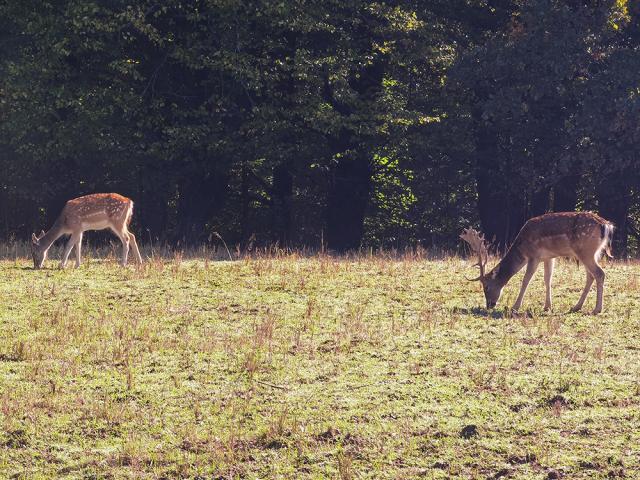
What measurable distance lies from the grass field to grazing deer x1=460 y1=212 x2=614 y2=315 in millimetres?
487

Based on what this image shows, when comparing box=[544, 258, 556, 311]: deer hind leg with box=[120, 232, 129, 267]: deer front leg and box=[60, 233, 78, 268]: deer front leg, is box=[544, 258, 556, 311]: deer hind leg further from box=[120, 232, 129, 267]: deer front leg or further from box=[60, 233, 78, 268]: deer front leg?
box=[60, 233, 78, 268]: deer front leg

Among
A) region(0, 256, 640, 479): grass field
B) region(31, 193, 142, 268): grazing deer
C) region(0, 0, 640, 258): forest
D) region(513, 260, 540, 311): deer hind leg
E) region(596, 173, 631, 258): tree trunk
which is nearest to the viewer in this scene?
region(0, 256, 640, 479): grass field

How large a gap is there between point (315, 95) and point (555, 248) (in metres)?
11.5

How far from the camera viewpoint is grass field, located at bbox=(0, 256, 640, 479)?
9195 millimetres

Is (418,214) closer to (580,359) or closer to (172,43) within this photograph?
(172,43)

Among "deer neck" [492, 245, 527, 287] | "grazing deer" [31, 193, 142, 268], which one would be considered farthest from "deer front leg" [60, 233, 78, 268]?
"deer neck" [492, 245, 527, 287]

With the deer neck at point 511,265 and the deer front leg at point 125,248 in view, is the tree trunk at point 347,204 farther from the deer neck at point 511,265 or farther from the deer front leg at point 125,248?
the deer neck at point 511,265

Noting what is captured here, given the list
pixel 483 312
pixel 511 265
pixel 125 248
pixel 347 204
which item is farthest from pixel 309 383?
pixel 347 204

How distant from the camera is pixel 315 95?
26578 millimetres

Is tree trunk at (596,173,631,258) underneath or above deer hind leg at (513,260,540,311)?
above

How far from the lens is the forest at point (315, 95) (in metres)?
25.2

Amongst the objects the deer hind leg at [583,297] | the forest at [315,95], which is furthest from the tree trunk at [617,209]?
the deer hind leg at [583,297]

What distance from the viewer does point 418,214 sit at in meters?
34.8

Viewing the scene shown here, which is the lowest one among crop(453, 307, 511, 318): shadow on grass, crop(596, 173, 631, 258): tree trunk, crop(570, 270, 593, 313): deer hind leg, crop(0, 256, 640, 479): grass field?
crop(0, 256, 640, 479): grass field
